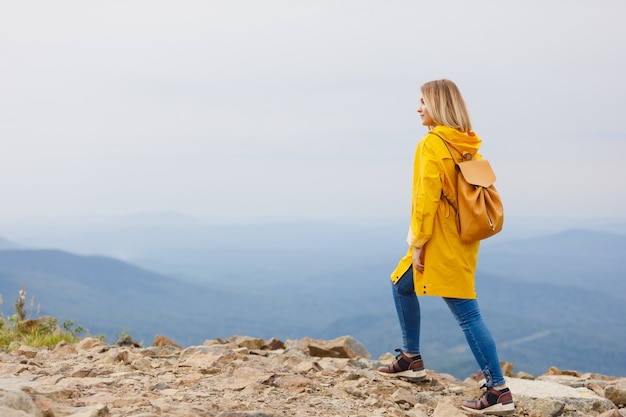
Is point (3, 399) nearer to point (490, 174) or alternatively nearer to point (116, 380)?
point (116, 380)

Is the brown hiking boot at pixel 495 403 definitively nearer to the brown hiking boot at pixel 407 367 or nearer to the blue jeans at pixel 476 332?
the blue jeans at pixel 476 332

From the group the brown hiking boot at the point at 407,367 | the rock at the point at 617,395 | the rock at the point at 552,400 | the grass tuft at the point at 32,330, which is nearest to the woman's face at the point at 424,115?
the brown hiking boot at the point at 407,367

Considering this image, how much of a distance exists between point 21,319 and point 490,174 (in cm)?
759

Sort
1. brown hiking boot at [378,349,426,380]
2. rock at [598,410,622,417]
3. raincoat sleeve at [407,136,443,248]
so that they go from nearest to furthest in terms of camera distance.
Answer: raincoat sleeve at [407,136,443,248]
rock at [598,410,622,417]
brown hiking boot at [378,349,426,380]

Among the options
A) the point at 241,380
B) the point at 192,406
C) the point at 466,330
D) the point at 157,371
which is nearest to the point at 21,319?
the point at 157,371

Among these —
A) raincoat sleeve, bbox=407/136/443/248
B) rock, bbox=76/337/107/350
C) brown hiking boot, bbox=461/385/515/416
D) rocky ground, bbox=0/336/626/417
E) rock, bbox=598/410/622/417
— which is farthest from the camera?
rock, bbox=76/337/107/350

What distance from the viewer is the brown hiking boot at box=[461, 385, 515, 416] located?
609 cm

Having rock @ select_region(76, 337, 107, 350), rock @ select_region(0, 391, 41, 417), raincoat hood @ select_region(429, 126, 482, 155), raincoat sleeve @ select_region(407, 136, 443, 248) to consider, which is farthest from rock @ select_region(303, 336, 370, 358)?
rock @ select_region(0, 391, 41, 417)

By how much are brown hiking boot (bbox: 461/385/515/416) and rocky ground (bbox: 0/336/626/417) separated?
226 millimetres

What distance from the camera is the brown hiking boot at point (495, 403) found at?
6090mm

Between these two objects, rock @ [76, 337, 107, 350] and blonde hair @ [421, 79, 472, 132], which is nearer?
blonde hair @ [421, 79, 472, 132]

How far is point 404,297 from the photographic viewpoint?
6.41 m

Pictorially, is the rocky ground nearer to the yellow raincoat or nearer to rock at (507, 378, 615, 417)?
rock at (507, 378, 615, 417)

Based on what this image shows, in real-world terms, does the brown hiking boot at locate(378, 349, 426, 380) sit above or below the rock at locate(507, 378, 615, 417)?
→ above
